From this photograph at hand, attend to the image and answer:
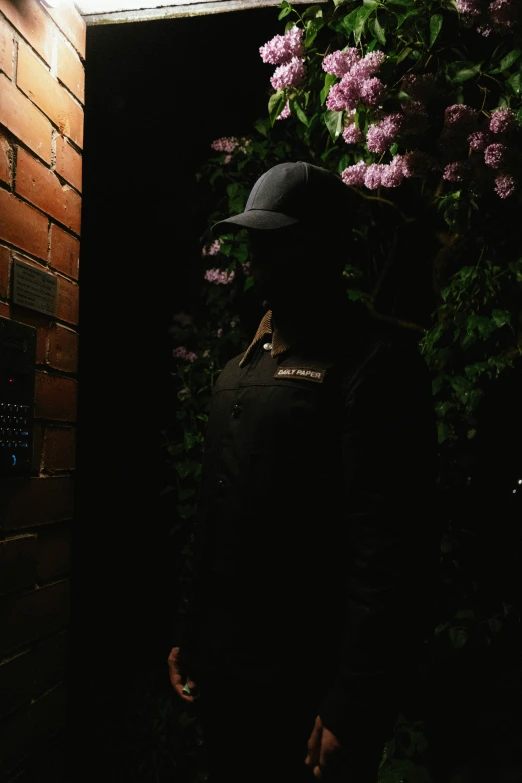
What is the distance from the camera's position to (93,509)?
3.49m

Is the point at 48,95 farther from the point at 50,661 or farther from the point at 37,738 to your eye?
the point at 37,738

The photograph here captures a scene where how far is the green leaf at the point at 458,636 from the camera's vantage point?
7.25ft

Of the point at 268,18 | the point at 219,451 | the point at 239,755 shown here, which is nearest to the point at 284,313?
the point at 219,451

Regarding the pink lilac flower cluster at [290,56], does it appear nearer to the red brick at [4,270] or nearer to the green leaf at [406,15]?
the green leaf at [406,15]

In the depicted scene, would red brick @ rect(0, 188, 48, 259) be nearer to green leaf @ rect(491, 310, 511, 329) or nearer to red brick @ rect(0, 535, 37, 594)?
red brick @ rect(0, 535, 37, 594)

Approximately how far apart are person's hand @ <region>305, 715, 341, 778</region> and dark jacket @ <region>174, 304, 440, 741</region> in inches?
1.3

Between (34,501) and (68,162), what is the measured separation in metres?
0.94

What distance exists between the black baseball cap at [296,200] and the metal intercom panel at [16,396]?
1.90 ft

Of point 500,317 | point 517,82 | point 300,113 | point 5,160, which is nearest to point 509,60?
point 517,82

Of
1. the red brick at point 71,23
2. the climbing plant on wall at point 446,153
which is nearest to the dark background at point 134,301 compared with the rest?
the climbing plant on wall at point 446,153

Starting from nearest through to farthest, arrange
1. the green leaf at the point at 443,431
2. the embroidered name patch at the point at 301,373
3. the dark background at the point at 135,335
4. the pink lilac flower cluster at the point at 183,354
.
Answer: the embroidered name patch at the point at 301,373, the green leaf at the point at 443,431, the dark background at the point at 135,335, the pink lilac flower cluster at the point at 183,354

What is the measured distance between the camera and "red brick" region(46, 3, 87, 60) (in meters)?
1.65

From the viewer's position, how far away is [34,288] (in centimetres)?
150

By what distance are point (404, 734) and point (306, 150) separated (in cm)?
294
